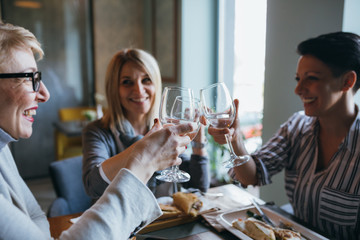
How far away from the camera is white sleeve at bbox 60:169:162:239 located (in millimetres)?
717

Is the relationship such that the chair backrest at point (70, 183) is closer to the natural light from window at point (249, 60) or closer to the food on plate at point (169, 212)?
the food on plate at point (169, 212)

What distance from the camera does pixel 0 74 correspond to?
33.3 inches

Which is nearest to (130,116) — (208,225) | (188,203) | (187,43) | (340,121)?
(188,203)

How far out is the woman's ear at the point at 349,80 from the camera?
4.40ft

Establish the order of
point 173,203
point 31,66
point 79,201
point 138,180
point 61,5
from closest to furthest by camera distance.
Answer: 1. point 138,180
2. point 31,66
3. point 173,203
4. point 79,201
5. point 61,5

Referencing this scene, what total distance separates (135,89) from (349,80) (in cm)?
108

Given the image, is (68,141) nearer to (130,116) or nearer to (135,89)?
(130,116)

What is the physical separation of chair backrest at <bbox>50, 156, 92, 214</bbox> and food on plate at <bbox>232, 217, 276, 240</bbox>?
1086mm

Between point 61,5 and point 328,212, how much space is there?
14.4 ft

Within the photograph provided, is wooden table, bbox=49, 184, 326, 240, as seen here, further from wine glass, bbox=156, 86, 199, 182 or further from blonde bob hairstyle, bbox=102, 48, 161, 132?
blonde bob hairstyle, bbox=102, 48, 161, 132

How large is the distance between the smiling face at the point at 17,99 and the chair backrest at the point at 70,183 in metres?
0.86

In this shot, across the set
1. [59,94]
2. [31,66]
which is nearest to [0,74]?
[31,66]

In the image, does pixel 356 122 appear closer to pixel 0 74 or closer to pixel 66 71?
pixel 0 74

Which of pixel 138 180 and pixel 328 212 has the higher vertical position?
pixel 138 180
